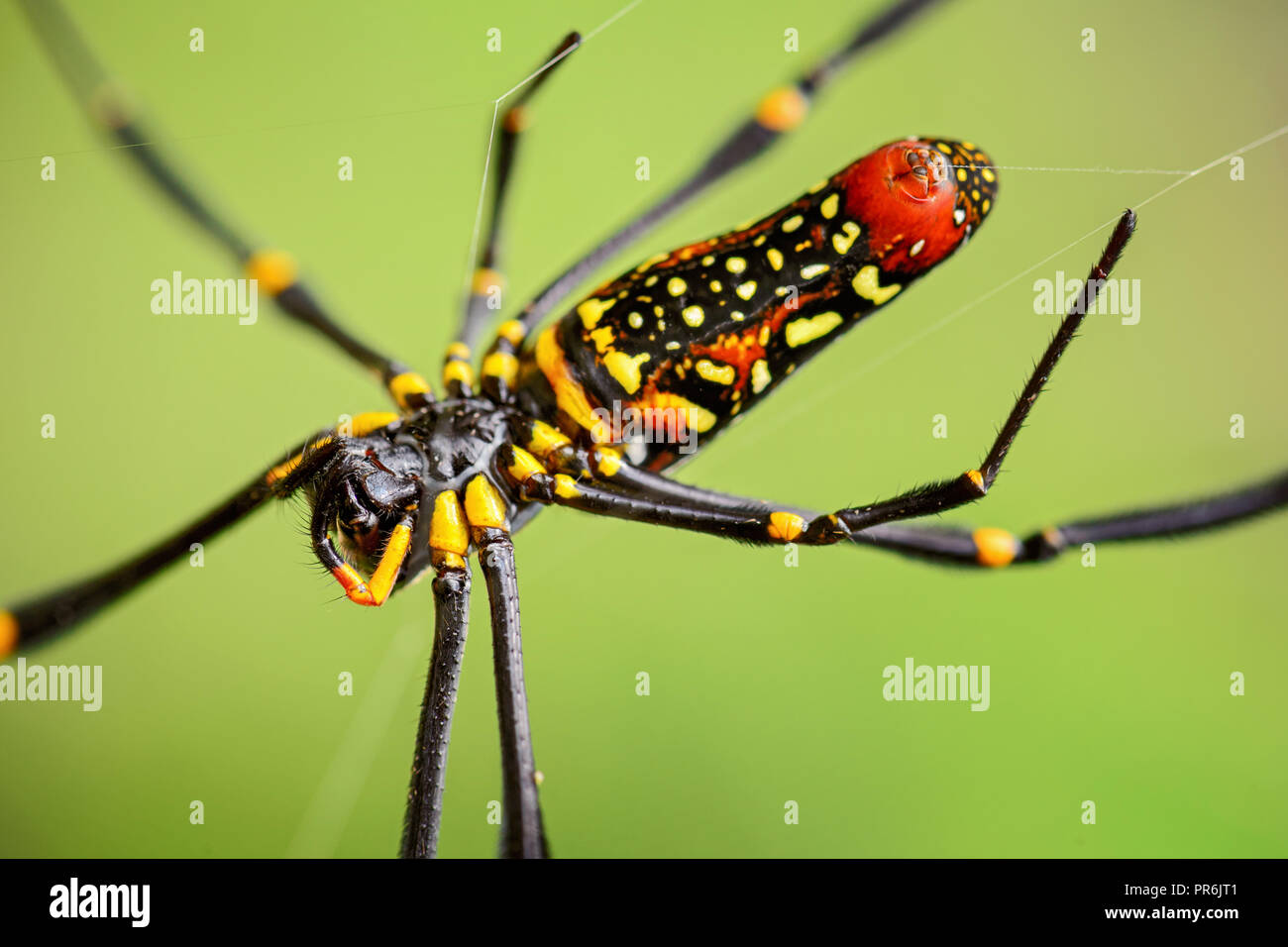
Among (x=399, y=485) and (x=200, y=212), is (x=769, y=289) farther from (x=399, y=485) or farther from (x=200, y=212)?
(x=200, y=212)

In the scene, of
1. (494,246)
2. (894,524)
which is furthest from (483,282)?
(894,524)

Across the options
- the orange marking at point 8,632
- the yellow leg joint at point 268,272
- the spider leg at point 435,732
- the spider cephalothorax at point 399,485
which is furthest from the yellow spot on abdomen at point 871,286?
the orange marking at point 8,632

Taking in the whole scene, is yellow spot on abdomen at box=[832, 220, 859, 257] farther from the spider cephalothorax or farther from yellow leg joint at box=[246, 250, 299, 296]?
yellow leg joint at box=[246, 250, 299, 296]

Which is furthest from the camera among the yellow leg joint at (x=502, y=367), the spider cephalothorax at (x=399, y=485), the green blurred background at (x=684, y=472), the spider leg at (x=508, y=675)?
the green blurred background at (x=684, y=472)

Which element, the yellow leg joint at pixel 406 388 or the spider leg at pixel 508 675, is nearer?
the spider leg at pixel 508 675

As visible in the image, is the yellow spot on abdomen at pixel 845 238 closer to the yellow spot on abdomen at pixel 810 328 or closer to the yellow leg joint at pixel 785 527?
the yellow spot on abdomen at pixel 810 328

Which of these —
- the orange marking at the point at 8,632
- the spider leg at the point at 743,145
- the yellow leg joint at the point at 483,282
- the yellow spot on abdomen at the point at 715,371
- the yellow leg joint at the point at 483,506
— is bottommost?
the orange marking at the point at 8,632
